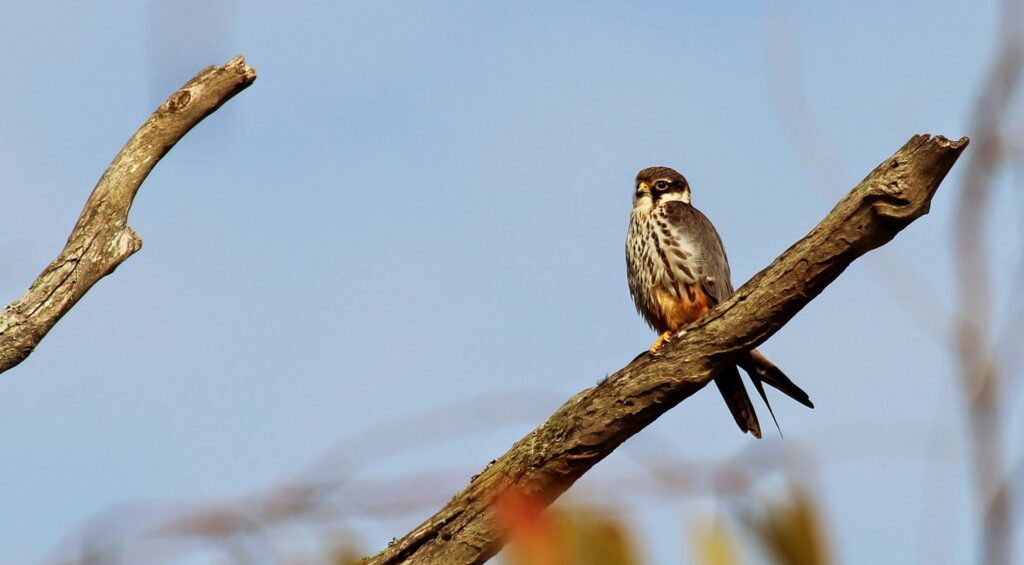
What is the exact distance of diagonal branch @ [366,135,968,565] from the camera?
12.5 ft

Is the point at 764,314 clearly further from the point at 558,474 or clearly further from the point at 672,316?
the point at 672,316

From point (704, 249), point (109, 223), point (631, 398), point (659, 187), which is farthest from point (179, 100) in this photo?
point (659, 187)

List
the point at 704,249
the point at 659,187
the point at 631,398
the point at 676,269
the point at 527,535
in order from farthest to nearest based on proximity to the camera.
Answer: the point at 659,187 → the point at 704,249 → the point at 676,269 → the point at 631,398 → the point at 527,535

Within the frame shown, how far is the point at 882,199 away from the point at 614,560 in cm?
287

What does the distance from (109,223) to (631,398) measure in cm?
191

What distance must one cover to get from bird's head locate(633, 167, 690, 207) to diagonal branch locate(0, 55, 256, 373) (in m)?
3.61

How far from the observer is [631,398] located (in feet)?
13.7

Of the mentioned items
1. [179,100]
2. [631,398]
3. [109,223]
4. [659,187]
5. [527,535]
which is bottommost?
[527,535]

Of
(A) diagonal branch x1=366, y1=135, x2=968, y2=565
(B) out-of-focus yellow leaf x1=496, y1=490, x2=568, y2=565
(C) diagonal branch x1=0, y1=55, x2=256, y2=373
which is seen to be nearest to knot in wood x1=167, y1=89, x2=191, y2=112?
(C) diagonal branch x1=0, y1=55, x2=256, y2=373

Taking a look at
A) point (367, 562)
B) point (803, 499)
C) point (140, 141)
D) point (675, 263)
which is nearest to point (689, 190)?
point (675, 263)

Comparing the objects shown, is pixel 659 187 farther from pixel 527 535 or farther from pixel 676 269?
pixel 527 535

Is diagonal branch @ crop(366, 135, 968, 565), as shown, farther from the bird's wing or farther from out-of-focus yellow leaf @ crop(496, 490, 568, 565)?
out-of-focus yellow leaf @ crop(496, 490, 568, 565)

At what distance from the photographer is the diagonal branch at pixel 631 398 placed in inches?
150

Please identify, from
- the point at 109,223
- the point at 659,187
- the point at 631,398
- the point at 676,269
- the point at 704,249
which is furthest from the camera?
the point at 659,187
